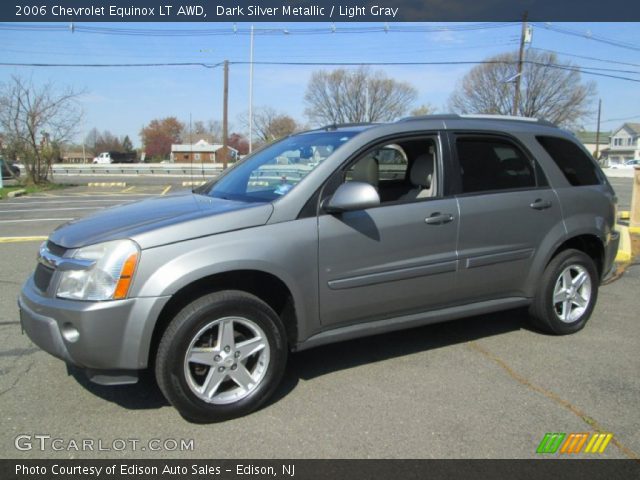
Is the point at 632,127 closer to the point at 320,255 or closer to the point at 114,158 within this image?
the point at 114,158

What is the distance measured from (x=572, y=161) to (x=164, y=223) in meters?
3.55

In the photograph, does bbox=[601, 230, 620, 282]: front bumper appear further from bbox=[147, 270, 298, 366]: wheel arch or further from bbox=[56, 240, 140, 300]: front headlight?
bbox=[56, 240, 140, 300]: front headlight

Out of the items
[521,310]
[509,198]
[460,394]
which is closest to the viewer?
[460,394]

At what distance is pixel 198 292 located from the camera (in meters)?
3.04

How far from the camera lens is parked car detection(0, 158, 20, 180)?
90.7 feet

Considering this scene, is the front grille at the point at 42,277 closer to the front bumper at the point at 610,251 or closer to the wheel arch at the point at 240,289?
the wheel arch at the point at 240,289

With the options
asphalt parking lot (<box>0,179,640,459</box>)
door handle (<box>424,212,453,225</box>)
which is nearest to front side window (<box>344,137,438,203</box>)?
door handle (<box>424,212,453,225</box>)

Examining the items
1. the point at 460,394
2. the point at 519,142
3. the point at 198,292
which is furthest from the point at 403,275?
the point at 519,142

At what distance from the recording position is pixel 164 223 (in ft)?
9.93

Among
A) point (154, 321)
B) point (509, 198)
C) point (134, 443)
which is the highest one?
point (509, 198)

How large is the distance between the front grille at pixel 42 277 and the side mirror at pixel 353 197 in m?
1.74
